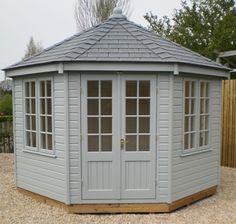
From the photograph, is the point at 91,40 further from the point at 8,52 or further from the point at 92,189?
the point at 8,52

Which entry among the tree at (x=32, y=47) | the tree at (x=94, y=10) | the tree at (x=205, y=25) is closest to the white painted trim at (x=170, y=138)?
the tree at (x=205, y=25)

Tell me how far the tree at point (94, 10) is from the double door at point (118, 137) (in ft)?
36.3

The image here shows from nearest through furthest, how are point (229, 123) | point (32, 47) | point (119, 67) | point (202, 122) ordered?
point (119, 67), point (202, 122), point (229, 123), point (32, 47)

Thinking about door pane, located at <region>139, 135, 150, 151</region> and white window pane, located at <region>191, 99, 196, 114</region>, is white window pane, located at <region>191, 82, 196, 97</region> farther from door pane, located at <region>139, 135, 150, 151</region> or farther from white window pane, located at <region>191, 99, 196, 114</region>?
door pane, located at <region>139, 135, 150, 151</region>

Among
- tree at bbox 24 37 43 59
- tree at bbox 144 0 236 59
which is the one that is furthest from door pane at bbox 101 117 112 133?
tree at bbox 24 37 43 59

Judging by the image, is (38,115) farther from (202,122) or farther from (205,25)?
(205,25)

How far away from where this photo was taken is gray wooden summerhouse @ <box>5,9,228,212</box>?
189 inches

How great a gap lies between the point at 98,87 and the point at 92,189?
1.73 meters

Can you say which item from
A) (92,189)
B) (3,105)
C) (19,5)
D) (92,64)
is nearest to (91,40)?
(92,64)

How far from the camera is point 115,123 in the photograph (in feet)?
16.0

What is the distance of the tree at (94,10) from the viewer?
15141mm

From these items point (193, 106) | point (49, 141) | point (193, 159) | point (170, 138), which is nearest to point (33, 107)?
point (49, 141)

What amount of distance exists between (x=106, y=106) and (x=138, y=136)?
29.3 inches

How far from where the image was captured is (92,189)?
4.96 m
